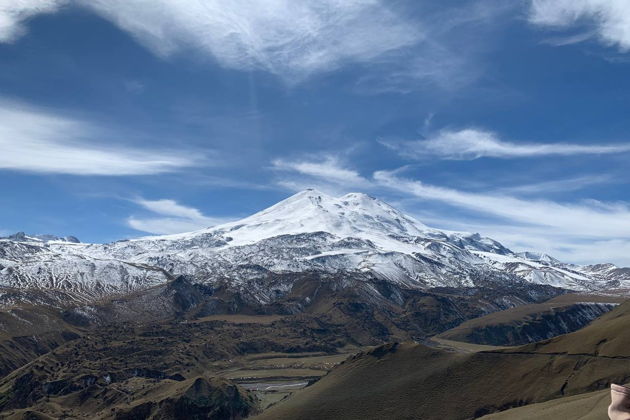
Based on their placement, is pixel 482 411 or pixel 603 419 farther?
pixel 482 411

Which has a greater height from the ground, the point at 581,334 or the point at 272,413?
the point at 581,334

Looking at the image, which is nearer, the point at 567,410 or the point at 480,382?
the point at 567,410

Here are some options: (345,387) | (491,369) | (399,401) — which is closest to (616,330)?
(491,369)

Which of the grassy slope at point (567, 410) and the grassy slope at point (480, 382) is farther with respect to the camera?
the grassy slope at point (480, 382)

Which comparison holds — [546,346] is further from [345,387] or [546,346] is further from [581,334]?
[345,387]

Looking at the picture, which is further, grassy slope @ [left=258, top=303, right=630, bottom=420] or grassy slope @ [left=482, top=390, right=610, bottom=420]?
grassy slope @ [left=258, top=303, right=630, bottom=420]

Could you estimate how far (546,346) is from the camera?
18738 cm

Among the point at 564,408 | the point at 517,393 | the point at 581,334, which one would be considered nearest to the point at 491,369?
the point at 517,393

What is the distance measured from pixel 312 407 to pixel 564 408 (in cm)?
7936

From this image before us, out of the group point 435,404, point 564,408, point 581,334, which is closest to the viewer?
point 564,408

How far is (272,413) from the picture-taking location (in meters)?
190

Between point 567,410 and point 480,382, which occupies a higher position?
point 480,382

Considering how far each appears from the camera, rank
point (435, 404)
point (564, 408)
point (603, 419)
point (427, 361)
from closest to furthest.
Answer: point (603, 419) → point (564, 408) → point (435, 404) → point (427, 361)

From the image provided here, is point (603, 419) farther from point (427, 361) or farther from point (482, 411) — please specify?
point (427, 361)
